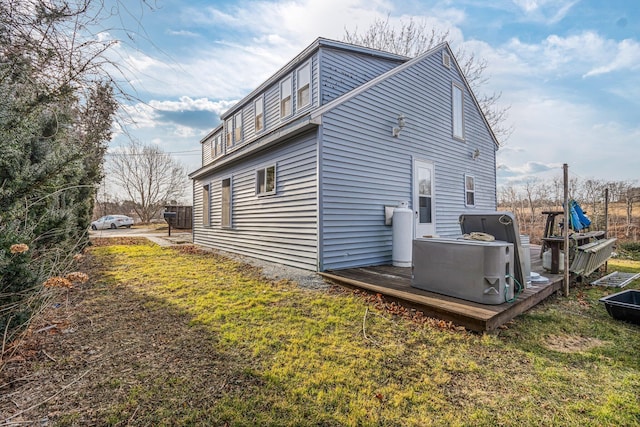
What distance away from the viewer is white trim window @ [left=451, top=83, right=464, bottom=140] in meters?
8.89

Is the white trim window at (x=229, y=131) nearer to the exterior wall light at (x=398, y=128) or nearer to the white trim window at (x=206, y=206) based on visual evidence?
the white trim window at (x=206, y=206)

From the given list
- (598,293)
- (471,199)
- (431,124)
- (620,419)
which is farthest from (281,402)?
(471,199)

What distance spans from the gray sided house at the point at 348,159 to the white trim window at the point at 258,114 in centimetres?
4

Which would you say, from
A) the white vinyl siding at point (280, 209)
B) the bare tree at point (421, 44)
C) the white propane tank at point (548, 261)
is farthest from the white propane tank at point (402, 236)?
the bare tree at point (421, 44)

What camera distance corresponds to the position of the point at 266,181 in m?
7.29

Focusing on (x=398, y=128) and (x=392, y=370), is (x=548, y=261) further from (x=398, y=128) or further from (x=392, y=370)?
(x=392, y=370)

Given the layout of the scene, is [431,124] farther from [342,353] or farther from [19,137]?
[19,137]

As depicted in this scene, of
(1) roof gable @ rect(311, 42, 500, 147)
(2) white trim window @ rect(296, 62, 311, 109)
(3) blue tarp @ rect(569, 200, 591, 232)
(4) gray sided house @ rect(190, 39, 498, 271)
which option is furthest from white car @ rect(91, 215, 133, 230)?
(3) blue tarp @ rect(569, 200, 591, 232)

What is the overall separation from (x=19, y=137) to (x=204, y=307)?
8.54 feet

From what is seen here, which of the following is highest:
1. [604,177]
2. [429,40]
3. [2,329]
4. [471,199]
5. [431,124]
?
[429,40]

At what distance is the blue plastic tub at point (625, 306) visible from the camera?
335 centimetres

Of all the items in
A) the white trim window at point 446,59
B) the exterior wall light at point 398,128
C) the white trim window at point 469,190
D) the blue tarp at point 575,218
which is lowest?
the blue tarp at point 575,218

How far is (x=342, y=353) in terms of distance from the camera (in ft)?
8.43

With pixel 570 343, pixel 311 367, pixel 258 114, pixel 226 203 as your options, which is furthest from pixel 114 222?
pixel 570 343
